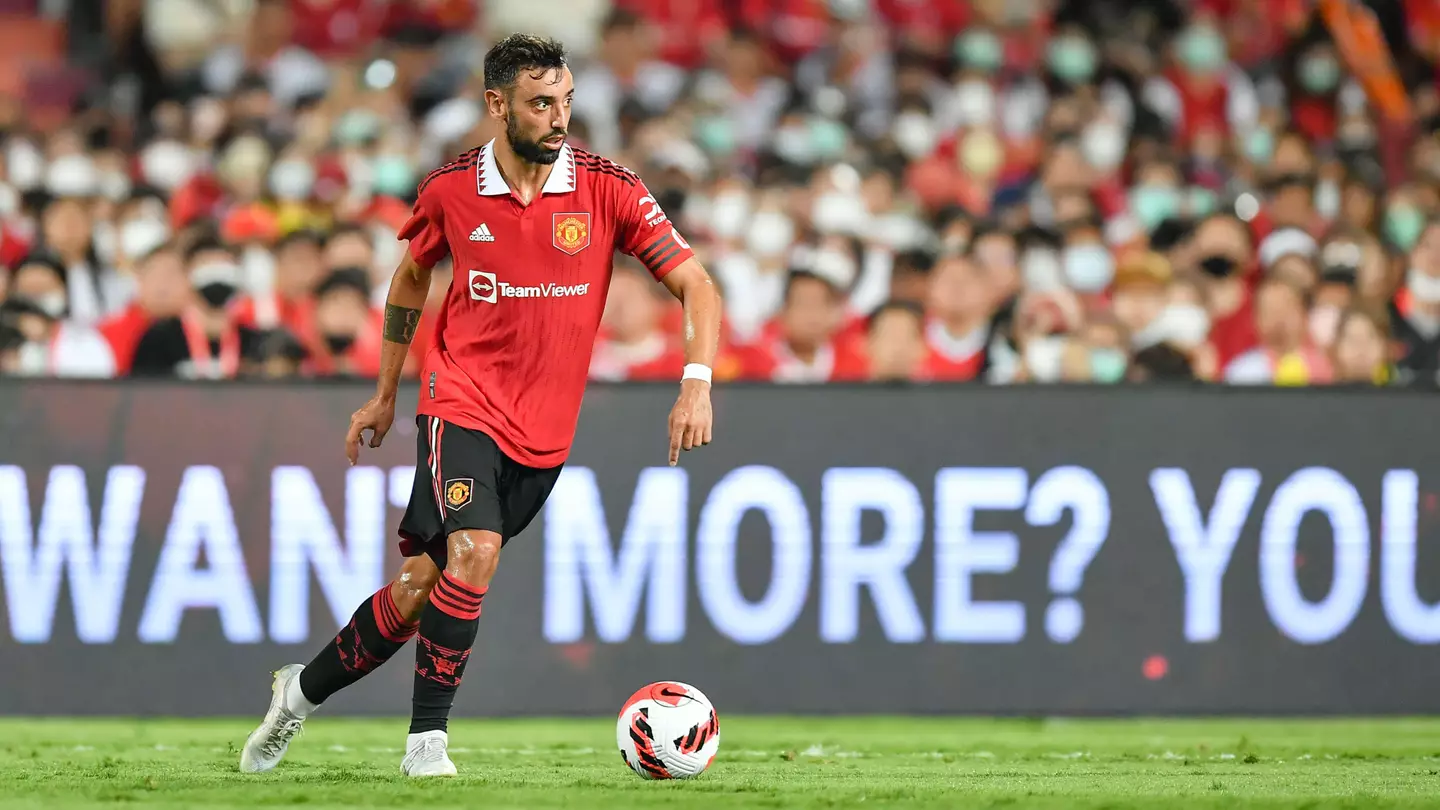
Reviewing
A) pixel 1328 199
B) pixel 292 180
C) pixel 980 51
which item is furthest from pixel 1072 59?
pixel 292 180

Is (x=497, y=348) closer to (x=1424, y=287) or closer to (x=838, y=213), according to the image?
(x=838, y=213)

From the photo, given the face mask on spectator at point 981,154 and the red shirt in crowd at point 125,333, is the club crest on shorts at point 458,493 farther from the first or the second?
the face mask on spectator at point 981,154

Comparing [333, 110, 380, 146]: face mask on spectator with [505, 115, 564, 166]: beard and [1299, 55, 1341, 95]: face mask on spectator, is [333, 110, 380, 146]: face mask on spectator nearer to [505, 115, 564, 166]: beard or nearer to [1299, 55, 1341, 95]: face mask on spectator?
[1299, 55, 1341, 95]: face mask on spectator

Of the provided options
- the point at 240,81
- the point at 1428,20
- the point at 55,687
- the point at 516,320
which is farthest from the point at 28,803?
the point at 1428,20

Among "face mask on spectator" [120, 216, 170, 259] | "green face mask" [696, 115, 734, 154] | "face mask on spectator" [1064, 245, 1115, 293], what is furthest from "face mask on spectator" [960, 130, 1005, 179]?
"face mask on spectator" [120, 216, 170, 259]

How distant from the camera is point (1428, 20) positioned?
1523cm

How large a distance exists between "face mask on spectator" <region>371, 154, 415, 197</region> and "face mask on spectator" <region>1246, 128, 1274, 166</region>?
5.83 metres

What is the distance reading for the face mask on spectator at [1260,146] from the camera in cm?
1408

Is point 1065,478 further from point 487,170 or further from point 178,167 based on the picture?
point 178,167

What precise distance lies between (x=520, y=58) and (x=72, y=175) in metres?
7.79

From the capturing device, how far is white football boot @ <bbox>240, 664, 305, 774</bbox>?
20.5 feet

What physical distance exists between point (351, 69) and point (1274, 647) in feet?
26.9

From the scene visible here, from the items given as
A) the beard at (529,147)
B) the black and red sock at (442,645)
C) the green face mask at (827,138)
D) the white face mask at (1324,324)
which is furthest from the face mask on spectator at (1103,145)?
the black and red sock at (442,645)

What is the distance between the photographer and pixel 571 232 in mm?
6094
